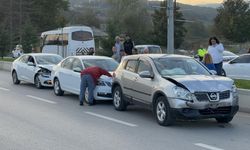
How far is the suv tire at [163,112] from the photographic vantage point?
35.2ft

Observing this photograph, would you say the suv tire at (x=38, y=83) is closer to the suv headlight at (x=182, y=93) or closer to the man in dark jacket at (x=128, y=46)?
the man in dark jacket at (x=128, y=46)

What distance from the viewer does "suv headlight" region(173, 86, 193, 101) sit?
10.5 m

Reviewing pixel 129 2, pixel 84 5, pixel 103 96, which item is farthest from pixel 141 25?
pixel 103 96

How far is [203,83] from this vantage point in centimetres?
1076

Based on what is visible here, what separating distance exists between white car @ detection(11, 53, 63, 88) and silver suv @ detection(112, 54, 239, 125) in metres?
7.66

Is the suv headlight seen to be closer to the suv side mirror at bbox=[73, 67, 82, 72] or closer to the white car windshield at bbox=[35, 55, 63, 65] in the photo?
the suv side mirror at bbox=[73, 67, 82, 72]

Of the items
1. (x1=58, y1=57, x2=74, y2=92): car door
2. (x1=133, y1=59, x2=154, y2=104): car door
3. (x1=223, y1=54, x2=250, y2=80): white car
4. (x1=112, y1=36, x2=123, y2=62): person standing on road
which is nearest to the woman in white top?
(x1=223, y1=54, x2=250, y2=80): white car

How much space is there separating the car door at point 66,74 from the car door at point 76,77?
0.17 m

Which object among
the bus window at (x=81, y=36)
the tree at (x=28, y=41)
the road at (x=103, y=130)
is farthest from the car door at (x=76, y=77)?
the tree at (x=28, y=41)

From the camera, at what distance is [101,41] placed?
44.5 m

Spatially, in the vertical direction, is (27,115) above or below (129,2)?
below

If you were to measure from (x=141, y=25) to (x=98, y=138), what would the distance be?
253 feet

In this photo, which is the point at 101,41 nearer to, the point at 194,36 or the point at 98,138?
the point at 98,138

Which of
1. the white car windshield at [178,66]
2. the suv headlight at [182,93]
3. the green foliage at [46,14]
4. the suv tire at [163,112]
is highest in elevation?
the green foliage at [46,14]
